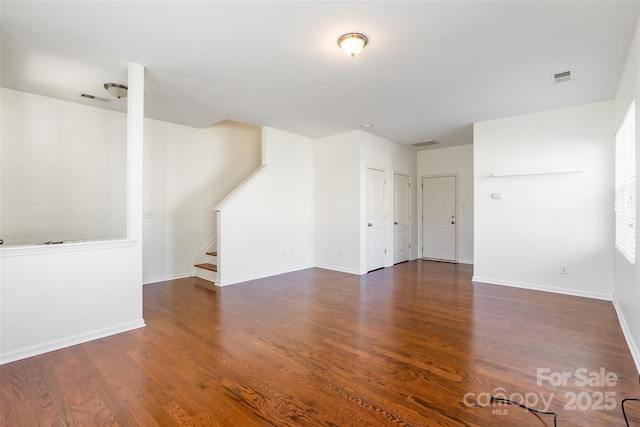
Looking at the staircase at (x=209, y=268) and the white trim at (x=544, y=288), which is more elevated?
the staircase at (x=209, y=268)

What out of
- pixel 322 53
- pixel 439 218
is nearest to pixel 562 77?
pixel 322 53

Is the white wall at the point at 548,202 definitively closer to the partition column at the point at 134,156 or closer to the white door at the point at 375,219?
the white door at the point at 375,219

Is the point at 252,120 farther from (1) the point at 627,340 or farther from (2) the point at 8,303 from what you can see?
(1) the point at 627,340

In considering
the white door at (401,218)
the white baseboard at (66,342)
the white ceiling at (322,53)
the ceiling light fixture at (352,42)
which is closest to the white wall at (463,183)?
the white door at (401,218)

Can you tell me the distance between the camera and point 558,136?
168 inches

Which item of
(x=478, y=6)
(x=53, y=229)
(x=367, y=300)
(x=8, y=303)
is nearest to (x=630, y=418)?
(x=367, y=300)

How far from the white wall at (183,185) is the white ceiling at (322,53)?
2.98 ft

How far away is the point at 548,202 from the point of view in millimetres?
4352

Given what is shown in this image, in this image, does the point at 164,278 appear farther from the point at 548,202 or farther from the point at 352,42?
the point at 548,202

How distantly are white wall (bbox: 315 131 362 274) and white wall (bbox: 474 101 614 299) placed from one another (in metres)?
2.04

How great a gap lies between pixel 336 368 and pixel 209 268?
3.44m

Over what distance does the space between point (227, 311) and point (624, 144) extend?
475 centimetres

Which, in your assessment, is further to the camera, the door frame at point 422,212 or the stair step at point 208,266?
the door frame at point 422,212

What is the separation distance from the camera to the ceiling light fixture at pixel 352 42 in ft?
8.14
